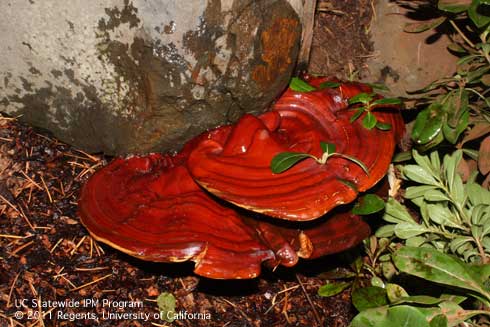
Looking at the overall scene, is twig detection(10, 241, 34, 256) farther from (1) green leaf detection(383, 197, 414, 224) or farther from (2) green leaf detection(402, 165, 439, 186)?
(2) green leaf detection(402, 165, 439, 186)

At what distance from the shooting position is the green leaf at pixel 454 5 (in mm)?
3431

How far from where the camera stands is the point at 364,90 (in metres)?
3.39

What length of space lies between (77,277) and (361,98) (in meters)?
1.88

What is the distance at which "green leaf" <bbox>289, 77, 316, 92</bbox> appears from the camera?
3.27m

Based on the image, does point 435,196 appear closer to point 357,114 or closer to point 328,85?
point 357,114

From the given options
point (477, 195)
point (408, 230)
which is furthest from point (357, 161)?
point (477, 195)

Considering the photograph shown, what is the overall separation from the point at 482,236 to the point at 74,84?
236 centimetres

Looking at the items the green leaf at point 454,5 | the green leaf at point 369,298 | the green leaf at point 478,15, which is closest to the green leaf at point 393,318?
the green leaf at point 369,298

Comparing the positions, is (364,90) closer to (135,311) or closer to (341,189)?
(341,189)

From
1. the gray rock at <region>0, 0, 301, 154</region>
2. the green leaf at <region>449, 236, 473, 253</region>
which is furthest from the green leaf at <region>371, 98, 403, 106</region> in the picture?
the green leaf at <region>449, 236, 473, 253</region>

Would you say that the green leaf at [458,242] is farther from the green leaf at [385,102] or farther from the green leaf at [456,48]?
the green leaf at [456,48]

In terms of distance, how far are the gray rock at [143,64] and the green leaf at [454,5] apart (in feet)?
3.41

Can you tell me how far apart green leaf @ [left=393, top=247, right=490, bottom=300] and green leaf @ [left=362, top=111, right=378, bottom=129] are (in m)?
0.76

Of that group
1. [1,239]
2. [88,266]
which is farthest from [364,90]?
[1,239]
